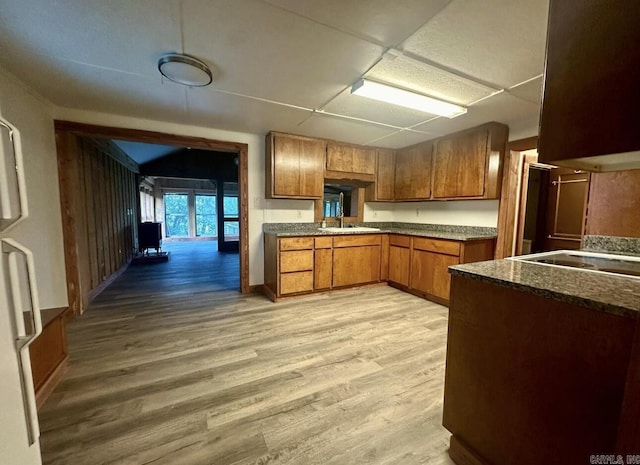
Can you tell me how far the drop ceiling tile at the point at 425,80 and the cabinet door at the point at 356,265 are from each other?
2.21 metres

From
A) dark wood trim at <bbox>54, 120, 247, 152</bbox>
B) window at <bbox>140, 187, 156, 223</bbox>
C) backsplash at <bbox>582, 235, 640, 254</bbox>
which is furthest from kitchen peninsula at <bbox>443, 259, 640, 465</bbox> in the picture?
window at <bbox>140, 187, 156, 223</bbox>

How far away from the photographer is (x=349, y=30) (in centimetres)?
152

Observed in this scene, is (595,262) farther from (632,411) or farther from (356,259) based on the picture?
(356,259)

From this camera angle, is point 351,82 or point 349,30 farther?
point 351,82

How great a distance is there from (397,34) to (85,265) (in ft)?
13.5

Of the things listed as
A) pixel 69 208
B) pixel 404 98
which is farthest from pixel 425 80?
pixel 69 208

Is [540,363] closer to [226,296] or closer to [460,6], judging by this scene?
[460,6]

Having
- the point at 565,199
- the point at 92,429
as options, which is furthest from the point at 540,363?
the point at 565,199

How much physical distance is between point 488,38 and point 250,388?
8.84ft

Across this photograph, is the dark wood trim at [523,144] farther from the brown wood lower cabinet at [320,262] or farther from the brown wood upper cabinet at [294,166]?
the brown wood upper cabinet at [294,166]

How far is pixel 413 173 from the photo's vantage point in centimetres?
405

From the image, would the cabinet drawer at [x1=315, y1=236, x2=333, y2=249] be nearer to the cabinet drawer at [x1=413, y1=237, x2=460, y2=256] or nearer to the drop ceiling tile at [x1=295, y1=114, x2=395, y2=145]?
the cabinet drawer at [x1=413, y1=237, x2=460, y2=256]

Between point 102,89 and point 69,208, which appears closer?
point 102,89

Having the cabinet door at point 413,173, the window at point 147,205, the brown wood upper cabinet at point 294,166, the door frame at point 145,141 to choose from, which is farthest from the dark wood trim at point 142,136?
the window at point 147,205
